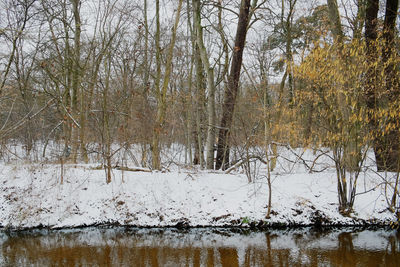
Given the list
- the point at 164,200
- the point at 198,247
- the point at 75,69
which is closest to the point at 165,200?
the point at 164,200

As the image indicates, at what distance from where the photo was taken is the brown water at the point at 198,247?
5727mm

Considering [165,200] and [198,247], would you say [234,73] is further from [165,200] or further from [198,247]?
[198,247]

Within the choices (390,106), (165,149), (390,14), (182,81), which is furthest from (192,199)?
(182,81)

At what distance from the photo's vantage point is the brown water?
5.73 m

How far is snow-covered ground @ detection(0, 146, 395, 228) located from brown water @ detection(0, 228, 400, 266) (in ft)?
0.98

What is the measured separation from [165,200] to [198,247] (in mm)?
1838

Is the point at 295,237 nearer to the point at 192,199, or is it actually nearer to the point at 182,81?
the point at 192,199

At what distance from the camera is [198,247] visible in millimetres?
6410

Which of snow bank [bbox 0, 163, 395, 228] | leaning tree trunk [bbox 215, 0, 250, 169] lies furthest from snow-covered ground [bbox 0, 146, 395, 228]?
leaning tree trunk [bbox 215, 0, 250, 169]

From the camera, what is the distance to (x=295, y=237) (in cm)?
691

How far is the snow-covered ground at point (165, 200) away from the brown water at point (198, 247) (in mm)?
298

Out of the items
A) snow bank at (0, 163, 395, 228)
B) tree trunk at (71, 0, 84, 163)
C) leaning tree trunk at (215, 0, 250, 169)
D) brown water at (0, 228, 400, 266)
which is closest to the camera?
brown water at (0, 228, 400, 266)

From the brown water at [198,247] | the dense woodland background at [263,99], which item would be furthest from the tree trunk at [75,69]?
the brown water at [198,247]

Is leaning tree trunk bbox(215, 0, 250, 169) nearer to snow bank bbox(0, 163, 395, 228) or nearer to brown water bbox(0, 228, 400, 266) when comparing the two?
snow bank bbox(0, 163, 395, 228)
